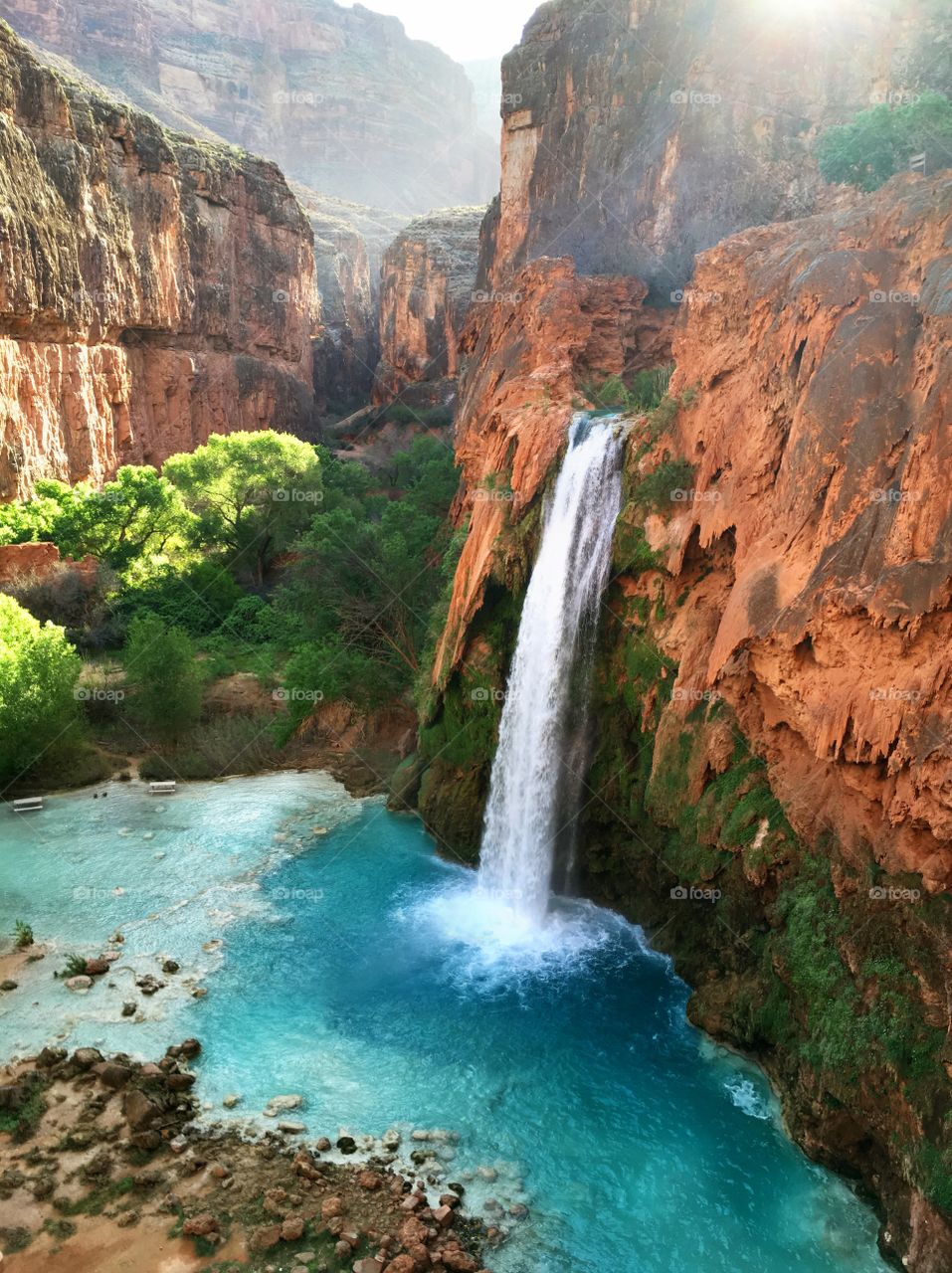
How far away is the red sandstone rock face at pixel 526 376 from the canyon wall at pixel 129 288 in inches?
761

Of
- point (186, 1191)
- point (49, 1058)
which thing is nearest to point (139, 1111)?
point (186, 1191)

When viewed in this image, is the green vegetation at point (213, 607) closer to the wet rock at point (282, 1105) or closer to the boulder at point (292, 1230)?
the wet rock at point (282, 1105)

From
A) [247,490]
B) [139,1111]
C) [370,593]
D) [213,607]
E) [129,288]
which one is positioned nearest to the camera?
[139,1111]

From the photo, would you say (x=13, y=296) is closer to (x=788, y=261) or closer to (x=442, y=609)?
(x=442, y=609)

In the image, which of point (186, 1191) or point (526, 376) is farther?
point (526, 376)

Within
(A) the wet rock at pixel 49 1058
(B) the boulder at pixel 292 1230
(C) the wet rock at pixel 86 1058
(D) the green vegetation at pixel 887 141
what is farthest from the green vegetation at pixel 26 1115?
(D) the green vegetation at pixel 887 141

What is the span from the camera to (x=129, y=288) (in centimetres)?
4509

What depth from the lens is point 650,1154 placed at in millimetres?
11109

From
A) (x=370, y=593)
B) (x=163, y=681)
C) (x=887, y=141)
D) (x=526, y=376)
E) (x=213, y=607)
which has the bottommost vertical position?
(x=163, y=681)

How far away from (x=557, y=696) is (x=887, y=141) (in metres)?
14.5

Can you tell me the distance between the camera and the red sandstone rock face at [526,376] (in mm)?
20359

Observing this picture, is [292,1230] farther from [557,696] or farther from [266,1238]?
[557,696]

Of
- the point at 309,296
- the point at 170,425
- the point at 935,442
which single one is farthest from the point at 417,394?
→ the point at 935,442

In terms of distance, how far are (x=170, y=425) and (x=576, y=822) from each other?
133 ft
